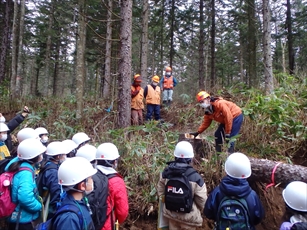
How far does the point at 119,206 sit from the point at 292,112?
209 inches

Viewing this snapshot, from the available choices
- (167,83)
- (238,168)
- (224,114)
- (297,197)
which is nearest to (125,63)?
(224,114)

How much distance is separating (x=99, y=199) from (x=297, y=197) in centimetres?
209

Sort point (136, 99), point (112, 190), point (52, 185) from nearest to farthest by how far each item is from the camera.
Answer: point (112, 190) → point (52, 185) → point (136, 99)

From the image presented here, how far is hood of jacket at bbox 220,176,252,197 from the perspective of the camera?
273 centimetres

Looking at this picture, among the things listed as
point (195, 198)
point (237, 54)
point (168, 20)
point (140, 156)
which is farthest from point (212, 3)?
point (195, 198)

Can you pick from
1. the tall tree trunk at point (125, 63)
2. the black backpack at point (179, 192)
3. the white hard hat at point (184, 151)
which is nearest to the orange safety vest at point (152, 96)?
the tall tree trunk at point (125, 63)

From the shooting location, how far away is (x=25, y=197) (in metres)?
2.89

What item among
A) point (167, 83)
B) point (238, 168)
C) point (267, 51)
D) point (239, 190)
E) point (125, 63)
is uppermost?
point (267, 51)

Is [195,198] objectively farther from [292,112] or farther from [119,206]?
[292,112]

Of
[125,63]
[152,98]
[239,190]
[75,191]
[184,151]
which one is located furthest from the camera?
[152,98]

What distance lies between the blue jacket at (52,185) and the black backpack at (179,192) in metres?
→ 1.51

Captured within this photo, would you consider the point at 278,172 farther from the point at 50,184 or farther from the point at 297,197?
the point at 50,184

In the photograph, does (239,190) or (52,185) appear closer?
(239,190)

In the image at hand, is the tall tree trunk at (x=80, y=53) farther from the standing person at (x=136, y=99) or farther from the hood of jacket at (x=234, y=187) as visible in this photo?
the hood of jacket at (x=234, y=187)
